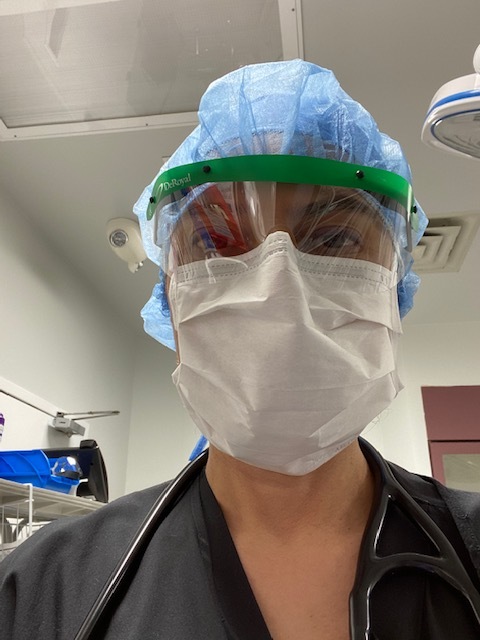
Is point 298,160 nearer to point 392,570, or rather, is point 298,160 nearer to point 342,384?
point 342,384

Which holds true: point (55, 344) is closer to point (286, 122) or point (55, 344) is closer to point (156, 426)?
point (156, 426)

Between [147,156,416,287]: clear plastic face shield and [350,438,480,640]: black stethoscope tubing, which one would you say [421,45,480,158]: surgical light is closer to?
[147,156,416,287]: clear plastic face shield

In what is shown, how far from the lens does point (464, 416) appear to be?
268 centimetres

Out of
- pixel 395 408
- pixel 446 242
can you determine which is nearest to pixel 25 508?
pixel 446 242

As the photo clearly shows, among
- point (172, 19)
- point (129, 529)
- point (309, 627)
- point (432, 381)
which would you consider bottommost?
point (309, 627)

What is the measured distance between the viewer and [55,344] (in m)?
2.14

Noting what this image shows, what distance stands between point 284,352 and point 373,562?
0.84 ft

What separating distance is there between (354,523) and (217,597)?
0.67 feet

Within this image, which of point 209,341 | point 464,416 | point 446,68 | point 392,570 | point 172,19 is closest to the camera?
point 392,570

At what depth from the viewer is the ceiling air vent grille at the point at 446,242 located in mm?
2033

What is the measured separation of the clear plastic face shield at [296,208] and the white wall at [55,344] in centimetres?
126

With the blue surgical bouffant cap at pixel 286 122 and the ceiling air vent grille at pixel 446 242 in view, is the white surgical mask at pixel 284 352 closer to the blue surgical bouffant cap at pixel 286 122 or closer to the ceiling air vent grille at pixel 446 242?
the blue surgical bouffant cap at pixel 286 122

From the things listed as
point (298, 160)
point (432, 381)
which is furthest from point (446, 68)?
point (432, 381)

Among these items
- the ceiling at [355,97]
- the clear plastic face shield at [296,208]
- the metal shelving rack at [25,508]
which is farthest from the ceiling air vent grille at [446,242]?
the metal shelving rack at [25,508]
